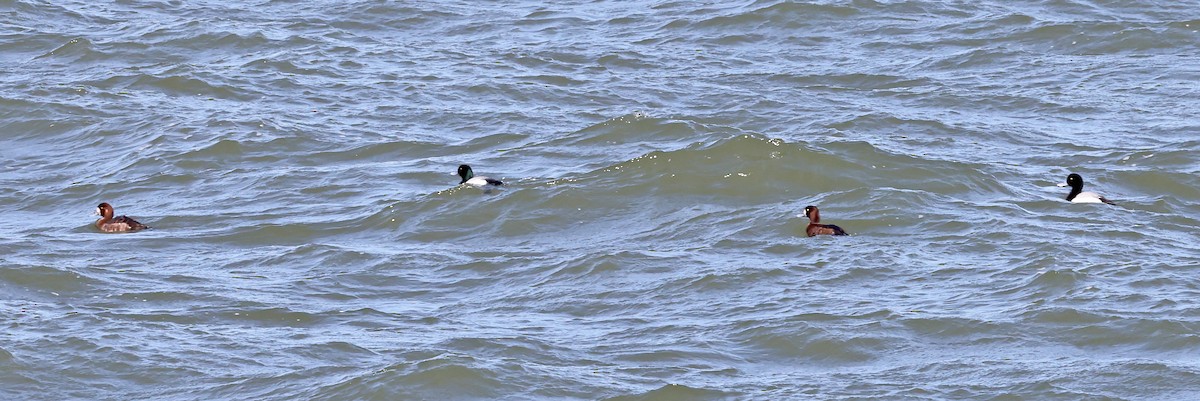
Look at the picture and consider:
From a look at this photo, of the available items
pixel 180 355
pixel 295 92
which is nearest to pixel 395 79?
pixel 295 92

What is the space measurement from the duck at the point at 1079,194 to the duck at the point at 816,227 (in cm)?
198

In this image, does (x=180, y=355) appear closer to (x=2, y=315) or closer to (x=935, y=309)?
(x=2, y=315)

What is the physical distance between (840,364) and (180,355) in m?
3.80

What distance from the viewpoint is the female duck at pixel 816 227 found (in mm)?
13648

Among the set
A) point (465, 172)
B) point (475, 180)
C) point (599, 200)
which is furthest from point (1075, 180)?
point (465, 172)

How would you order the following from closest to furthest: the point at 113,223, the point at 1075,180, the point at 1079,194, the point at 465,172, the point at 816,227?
the point at 816,227, the point at 113,223, the point at 1079,194, the point at 1075,180, the point at 465,172

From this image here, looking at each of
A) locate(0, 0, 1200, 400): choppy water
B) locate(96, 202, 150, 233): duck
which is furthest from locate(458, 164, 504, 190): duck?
locate(96, 202, 150, 233): duck

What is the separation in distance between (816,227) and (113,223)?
5.24 metres

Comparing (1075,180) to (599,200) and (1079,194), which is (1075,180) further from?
(599,200)

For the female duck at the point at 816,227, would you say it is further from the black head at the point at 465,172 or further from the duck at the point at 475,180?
the black head at the point at 465,172

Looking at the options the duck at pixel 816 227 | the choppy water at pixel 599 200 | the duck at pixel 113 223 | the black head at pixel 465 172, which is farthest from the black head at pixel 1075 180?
the duck at pixel 113 223

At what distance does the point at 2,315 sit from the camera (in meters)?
11.8

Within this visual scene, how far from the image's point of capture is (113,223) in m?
14.3

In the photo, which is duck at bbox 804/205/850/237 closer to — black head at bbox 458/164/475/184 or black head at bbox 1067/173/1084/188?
black head at bbox 1067/173/1084/188
